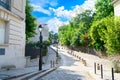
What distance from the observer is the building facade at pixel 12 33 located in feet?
56.9

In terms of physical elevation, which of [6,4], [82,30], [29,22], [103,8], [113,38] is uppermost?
[103,8]

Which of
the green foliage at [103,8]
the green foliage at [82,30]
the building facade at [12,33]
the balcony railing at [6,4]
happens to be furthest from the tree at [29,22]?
the balcony railing at [6,4]

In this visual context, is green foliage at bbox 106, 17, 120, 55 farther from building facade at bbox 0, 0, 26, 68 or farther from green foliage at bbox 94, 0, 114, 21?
green foliage at bbox 94, 0, 114, 21

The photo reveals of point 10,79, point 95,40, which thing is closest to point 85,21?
point 95,40

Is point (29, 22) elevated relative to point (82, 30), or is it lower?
lower

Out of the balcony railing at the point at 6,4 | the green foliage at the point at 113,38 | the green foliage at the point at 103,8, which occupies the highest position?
the green foliage at the point at 103,8

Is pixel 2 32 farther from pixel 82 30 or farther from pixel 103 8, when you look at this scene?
pixel 82 30

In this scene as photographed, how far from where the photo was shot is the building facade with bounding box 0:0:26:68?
56.9ft

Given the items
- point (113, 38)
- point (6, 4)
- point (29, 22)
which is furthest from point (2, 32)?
point (29, 22)

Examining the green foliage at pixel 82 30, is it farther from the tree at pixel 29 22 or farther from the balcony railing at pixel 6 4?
the balcony railing at pixel 6 4

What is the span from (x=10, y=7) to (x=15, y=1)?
133 centimetres

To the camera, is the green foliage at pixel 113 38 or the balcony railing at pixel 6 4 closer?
the balcony railing at pixel 6 4

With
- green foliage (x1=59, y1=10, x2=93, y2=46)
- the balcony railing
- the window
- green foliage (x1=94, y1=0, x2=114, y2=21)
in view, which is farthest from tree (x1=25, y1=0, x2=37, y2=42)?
the window

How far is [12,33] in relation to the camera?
1903 centimetres
